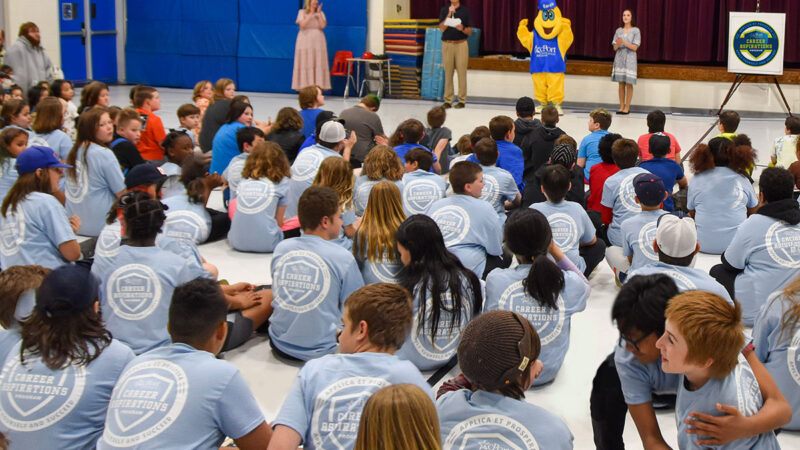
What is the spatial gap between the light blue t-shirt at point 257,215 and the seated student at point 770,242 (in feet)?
9.75

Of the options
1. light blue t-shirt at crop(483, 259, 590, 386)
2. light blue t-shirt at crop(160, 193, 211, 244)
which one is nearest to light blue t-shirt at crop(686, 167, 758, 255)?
light blue t-shirt at crop(483, 259, 590, 386)

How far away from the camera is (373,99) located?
836cm

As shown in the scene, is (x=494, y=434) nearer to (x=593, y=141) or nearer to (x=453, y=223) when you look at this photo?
(x=453, y=223)

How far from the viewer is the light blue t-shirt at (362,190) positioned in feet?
18.8

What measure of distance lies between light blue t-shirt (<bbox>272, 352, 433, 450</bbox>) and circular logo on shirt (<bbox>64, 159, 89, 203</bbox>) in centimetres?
417

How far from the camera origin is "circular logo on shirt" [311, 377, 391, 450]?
7.97 feet

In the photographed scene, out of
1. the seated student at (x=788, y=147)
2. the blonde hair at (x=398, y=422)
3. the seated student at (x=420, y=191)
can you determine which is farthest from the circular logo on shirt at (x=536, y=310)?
the seated student at (x=788, y=147)

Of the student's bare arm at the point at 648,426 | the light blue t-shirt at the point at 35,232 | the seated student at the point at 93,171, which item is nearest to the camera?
the student's bare arm at the point at 648,426

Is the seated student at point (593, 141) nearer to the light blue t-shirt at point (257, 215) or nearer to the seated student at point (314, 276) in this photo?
the light blue t-shirt at point (257, 215)

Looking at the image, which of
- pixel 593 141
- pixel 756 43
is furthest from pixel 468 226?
pixel 756 43

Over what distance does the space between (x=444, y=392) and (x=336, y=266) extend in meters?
1.42

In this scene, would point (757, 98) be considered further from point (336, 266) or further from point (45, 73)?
point (336, 266)

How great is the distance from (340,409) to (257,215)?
3568 millimetres

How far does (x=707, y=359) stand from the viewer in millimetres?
2346
